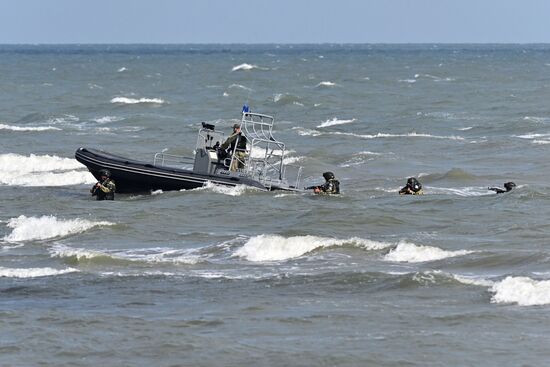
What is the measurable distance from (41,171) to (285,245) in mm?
14836

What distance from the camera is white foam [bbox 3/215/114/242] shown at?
2216cm

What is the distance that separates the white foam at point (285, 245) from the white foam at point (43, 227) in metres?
3.75

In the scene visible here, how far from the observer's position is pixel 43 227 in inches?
888

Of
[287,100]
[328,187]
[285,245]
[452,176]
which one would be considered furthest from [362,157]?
[287,100]

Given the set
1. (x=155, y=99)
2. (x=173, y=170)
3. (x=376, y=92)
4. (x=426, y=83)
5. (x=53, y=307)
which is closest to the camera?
(x=53, y=307)

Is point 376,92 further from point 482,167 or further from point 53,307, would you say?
point 53,307

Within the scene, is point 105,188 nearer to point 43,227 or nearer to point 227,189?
point 227,189

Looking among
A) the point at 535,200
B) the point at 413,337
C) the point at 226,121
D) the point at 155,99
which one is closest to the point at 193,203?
the point at 535,200

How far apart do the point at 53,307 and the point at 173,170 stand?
10.9 meters

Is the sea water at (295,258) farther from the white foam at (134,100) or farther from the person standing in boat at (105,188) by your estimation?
the white foam at (134,100)

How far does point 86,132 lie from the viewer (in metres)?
44.9

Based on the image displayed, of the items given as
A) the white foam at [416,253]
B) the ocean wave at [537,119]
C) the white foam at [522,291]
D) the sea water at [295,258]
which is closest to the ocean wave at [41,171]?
the sea water at [295,258]

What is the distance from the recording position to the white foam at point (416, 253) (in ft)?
63.7

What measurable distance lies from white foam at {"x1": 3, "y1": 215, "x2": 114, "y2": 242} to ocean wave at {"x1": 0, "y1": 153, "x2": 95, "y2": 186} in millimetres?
8084
